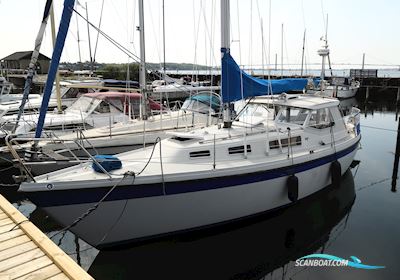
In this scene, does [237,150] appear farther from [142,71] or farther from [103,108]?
[103,108]

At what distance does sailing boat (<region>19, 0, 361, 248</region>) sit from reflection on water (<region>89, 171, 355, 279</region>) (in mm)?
447

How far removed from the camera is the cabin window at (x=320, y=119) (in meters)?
9.28

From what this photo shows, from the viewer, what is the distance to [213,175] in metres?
6.87

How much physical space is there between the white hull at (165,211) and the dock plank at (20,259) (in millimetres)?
1901

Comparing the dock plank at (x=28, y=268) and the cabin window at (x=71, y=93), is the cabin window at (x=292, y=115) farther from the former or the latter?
the cabin window at (x=71, y=93)

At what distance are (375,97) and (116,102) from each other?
34.1 m

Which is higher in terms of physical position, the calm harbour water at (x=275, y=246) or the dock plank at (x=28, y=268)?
the dock plank at (x=28, y=268)

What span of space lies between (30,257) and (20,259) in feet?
0.37

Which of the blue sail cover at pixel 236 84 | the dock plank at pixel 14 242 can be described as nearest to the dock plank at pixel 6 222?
the dock plank at pixel 14 242

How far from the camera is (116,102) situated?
14.6 meters

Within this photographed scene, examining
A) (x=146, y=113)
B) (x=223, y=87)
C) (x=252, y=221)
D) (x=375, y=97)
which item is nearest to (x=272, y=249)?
(x=252, y=221)

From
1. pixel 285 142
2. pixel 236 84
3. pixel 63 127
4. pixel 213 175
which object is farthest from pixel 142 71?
pixel 213 175

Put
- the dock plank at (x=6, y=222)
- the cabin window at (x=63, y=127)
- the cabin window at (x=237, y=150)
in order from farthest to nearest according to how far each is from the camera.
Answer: the cabin window at (x=63, y=127), the cabin window at (x=237, y=150), the dock plank at (x=6, y=222)

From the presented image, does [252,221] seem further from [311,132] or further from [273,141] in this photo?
[311,132]
